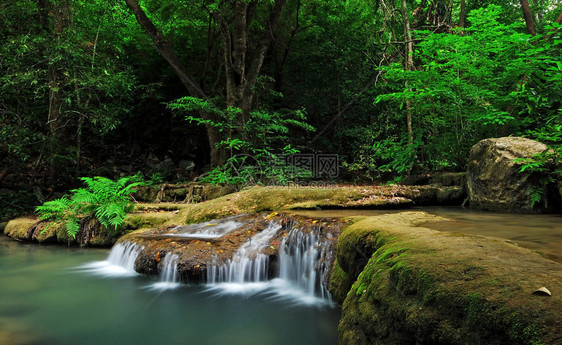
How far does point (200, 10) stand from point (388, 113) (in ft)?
25.7

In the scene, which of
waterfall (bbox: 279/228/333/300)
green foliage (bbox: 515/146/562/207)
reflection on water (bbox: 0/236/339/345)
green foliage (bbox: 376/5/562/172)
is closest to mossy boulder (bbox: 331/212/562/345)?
reflection on water (bbox: 0/236/339/345)

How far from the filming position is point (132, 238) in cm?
577

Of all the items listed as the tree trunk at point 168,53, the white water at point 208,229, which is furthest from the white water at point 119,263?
the tree trunk at point 168,53

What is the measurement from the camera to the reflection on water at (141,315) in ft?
10.5

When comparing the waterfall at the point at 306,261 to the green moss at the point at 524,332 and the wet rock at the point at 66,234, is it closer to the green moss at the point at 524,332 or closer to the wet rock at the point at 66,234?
the green moss at the point at 524,332

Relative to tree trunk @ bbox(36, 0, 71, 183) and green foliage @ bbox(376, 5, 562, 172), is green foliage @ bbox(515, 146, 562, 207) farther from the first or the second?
tree trunk @ bbox(36, 0, 71, 183)

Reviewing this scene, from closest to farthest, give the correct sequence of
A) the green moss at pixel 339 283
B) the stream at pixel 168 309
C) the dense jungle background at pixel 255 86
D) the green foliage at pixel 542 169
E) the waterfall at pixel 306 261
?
the stream at pixel 168 309 < the green moss at pixel 339 283 < the waterfall at pixel 306 261 < the green foliage at pixel 542 169 < the dense jungle background at pixel 255 86

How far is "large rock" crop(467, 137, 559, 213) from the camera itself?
5438 millimetres

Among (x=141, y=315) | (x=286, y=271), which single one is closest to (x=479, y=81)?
(x=286, y=271)

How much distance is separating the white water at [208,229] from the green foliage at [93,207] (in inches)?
66.0

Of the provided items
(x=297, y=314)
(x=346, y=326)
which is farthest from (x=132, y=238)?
(x=346, y=326)

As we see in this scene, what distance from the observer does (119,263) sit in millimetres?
5531

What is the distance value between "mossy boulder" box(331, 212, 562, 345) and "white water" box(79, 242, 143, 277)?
3994mm

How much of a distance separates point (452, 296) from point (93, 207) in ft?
24.9
